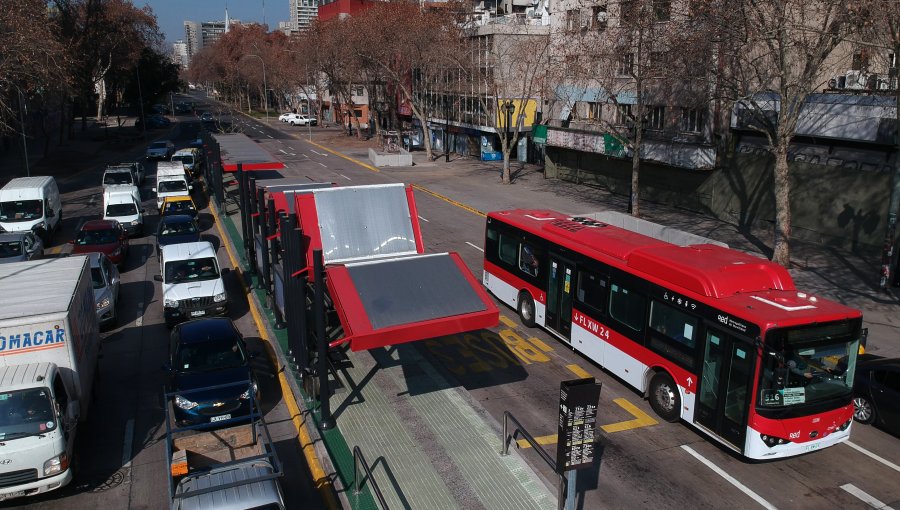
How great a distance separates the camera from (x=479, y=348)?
1652 cm

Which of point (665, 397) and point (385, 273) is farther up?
point (385, 273)

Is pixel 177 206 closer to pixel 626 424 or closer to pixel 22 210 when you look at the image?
pixel 22 210

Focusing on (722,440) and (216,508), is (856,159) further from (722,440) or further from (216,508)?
(216,508)

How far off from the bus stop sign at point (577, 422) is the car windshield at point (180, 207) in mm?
24775

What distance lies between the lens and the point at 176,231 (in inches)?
971

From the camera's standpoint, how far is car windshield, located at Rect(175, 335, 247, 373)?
508 inches

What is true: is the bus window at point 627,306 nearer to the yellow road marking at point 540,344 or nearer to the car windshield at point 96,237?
the yellow road marking at point 540,344

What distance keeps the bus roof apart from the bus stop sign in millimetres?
4026

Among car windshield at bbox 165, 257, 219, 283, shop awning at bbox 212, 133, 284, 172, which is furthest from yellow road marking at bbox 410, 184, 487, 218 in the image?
car windshield at bbox 165, 257, 219, 283

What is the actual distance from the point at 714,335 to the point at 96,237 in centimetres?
2141

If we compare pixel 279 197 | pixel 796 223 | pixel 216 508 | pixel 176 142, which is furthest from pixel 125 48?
pixel 216 508

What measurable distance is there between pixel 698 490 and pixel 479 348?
6.98 metres

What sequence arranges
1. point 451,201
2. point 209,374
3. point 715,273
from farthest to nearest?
1. point 451,201
2. point 209,374
3. point 715,273

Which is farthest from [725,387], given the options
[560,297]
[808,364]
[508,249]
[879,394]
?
[508,249]
